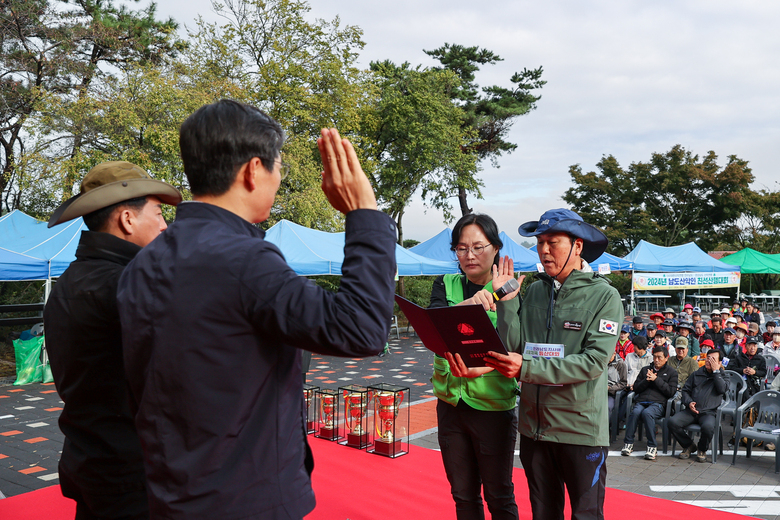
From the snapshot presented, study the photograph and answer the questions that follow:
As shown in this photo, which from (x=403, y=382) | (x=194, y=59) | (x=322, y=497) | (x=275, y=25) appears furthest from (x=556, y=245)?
(x=275, y=25)

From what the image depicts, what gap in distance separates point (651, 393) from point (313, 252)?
6.81m

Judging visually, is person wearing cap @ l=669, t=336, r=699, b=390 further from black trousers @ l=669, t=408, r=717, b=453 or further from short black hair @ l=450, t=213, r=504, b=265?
short black hair @ l=450, t=213, r=504, b=265

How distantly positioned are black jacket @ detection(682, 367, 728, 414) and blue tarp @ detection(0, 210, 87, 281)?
9.09 meters

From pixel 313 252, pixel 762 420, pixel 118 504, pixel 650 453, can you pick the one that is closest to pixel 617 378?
pixel 650 453

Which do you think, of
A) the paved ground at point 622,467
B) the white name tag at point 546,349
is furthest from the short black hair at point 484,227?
the paved ground at point 622,467

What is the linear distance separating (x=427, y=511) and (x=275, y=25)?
16.0 meters

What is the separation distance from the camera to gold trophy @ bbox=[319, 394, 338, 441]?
4875 millimetres

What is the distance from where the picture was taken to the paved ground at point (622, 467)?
4.69 m

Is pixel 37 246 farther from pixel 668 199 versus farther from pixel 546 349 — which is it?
pixel 668 199

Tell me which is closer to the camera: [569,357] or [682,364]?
[569,357]

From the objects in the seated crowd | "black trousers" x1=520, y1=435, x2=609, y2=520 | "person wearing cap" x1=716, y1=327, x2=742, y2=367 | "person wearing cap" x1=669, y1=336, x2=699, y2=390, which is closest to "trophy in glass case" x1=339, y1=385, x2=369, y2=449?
"black trousers" x1=520, y1=435, x2=609, y2=520

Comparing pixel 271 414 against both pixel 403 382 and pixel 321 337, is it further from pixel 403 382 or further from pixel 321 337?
pixel 403 382

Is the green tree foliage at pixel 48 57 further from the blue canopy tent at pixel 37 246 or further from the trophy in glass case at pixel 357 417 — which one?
the trophy in glass case at pixel 357 417

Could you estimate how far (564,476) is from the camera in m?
2.41
